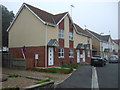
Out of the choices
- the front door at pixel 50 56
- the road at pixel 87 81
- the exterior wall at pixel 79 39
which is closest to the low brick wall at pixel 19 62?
the front door at pixel 50 56

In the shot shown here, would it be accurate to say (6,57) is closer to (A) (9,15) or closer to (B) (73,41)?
(B) (73,41)

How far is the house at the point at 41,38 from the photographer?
19.3 m

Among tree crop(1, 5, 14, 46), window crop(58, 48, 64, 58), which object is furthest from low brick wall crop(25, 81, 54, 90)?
tree crop(1, 5, 14, 46)

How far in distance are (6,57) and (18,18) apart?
20.2 feet

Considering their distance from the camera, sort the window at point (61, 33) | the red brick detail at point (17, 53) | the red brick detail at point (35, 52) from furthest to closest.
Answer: the window at point (61, 33) → the red brick detail at point (17, 53) → the red brick detail at point (35, 52)

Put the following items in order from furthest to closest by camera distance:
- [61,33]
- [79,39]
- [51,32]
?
[79,39]
[61,33]
[51,32]

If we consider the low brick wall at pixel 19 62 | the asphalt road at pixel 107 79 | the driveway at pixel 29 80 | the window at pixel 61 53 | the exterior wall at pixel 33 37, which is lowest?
the asphalt road at pixel 107 79

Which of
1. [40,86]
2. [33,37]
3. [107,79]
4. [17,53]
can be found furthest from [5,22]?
[40,86]

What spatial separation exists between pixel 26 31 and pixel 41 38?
291cm

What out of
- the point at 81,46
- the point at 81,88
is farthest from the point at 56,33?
the point at 81,88

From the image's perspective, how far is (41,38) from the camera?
19422mm

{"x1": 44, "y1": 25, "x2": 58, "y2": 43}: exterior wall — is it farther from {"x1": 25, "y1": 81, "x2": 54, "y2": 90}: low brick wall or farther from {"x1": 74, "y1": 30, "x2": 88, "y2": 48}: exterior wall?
{"x1": 25, "y1": 81, "x2": 54, "y2": 90}: low brick wall

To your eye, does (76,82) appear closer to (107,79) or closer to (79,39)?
(107,79)

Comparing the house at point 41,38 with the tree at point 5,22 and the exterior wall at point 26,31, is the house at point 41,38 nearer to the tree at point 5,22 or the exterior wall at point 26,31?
the exterior wall at point 26,31
